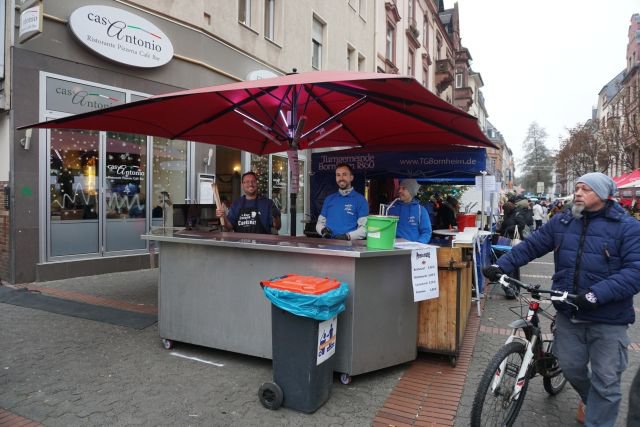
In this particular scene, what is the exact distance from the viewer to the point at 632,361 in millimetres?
4781

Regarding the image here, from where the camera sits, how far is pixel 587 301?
285 centimetres

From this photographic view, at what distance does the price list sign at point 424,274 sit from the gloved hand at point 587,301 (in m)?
1.45

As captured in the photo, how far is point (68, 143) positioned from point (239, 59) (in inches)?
196

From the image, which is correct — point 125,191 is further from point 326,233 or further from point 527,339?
point 527,339

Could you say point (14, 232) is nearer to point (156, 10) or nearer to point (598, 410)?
point (156, 10)

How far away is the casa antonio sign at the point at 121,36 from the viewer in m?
7.76

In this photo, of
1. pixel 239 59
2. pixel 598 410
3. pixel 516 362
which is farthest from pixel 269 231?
pixel 239 59

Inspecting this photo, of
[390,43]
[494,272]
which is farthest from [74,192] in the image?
[390,43]

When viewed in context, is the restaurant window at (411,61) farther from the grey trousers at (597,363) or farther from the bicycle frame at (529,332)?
the grey trousers at (597,363)

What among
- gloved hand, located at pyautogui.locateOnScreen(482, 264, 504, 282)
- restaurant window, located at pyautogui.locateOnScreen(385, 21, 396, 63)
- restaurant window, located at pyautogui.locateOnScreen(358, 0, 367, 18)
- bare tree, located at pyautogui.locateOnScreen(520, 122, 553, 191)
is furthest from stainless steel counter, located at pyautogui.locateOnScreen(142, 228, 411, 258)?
bare tree, located at pyautogui.locateOnScreen(520, 122, 553, 191)

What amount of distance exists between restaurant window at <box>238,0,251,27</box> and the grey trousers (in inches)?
435

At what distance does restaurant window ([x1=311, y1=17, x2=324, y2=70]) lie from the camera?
15594 mm

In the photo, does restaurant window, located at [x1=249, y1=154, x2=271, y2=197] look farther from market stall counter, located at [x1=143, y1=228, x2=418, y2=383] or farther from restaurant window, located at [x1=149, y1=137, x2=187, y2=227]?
market stall counter, located at [x1=143, y1=228, x2=418, y2=383]

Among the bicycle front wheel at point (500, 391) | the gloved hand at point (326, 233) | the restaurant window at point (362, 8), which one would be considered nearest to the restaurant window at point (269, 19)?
the restaurant window at point (362, 8)
